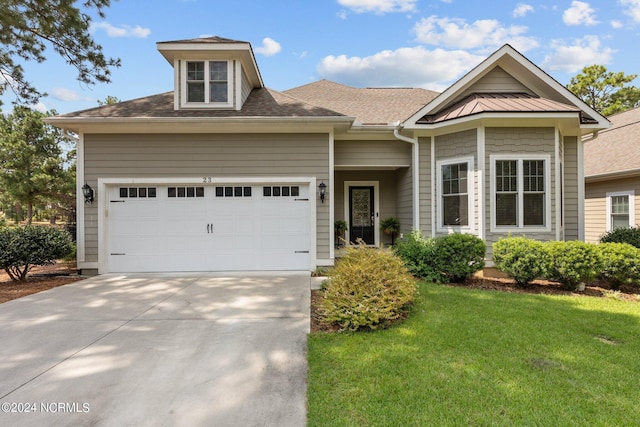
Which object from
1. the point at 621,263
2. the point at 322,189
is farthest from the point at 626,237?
the point at 322,189

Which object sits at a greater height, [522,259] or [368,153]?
[368,153]

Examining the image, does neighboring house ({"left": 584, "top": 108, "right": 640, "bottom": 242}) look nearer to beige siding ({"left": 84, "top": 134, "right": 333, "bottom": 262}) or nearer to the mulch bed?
beige siding ({"left": 84, "top": 134, "right": 333, "bottom": 262})

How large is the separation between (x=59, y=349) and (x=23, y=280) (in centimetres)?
503

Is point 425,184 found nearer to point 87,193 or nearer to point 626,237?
point 626,237

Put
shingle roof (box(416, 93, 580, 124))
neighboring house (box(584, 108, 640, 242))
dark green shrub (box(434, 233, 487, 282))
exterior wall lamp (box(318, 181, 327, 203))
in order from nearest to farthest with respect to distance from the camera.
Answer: dark green shrub (box(434, 233, 487, 282)), shingle roof (box(416, 93, 580, 124)), exterior wall lamp (box(318, 181, 327, 203)), neighboring house (box(584, 108, 640, 242))

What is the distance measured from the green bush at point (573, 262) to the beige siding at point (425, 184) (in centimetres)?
264

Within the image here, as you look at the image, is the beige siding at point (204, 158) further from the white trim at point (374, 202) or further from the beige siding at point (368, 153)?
the white trim at point (374, 202)

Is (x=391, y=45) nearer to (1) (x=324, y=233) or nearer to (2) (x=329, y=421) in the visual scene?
(1) (x=324, y=233)

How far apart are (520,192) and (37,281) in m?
11.3

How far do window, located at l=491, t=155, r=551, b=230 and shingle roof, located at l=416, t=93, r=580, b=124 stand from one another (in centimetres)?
107

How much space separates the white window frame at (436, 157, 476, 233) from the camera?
23.9 ft

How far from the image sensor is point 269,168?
300 inches

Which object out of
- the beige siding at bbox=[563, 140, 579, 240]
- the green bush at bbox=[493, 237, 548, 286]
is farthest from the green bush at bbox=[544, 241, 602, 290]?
the beige siding at bbox=[563, 140, 579, 240]

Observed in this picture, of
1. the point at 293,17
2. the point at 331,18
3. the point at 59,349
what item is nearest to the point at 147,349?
the point at 59,349
